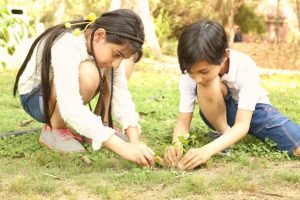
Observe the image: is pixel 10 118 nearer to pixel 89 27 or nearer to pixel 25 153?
pixel 25 153

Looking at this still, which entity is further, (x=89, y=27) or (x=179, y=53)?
(x=89, y=27)

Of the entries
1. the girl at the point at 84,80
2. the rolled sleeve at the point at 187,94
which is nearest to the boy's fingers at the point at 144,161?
the girl at the point at 84,80

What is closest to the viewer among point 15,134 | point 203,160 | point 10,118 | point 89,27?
point 203,160

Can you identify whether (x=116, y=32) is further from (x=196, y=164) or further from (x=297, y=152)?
(x=297, y=152)

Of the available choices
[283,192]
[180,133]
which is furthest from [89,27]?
[283,192]

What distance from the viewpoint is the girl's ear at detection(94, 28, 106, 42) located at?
2.48 meters

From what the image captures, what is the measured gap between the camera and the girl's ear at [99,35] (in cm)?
248

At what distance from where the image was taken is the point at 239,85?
2758mm

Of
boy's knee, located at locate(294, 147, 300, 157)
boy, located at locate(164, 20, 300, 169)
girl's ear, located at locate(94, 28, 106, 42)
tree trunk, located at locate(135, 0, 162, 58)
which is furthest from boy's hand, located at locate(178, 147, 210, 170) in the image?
tree trunk, located at locate(135, 0, 162, 58)

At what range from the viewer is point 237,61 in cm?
278

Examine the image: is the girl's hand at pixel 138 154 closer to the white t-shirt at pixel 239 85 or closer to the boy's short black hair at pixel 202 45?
the boy's short black hair at pixel 202 45

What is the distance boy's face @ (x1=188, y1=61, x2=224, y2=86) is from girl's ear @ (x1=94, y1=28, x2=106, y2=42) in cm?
45

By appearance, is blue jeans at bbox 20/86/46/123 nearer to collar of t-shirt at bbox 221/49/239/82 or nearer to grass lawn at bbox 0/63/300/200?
grass lawn at bbox 0/63/300/200

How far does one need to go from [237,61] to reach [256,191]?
2.85 feet
